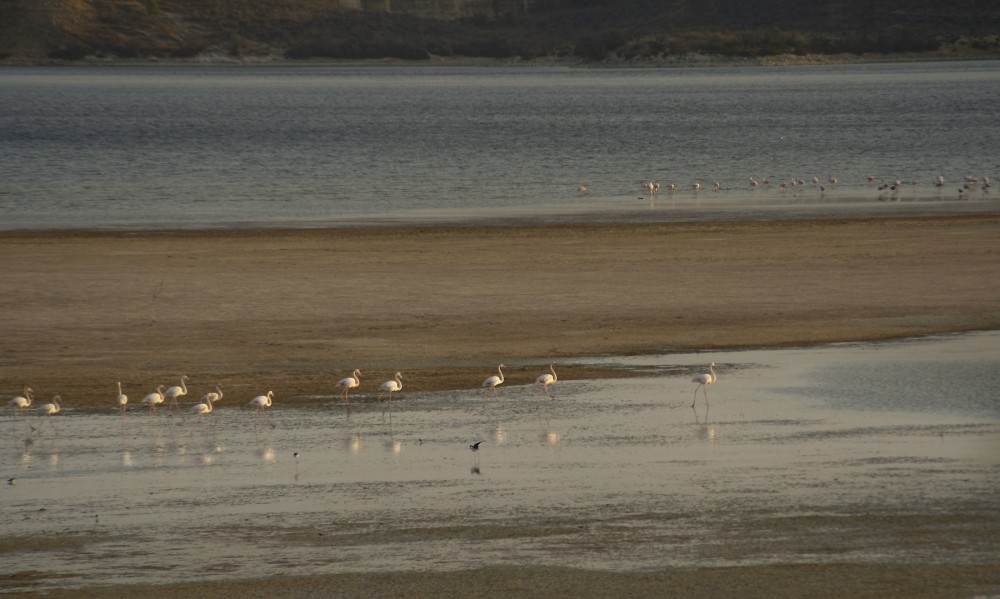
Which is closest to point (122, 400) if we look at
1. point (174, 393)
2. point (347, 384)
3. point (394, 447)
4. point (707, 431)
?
point (174, 393)

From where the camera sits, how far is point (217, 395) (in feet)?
53.6

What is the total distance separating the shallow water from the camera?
11.5m

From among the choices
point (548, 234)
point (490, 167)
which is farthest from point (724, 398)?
point (490, 167)

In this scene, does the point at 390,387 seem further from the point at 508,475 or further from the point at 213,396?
the point at 508,475

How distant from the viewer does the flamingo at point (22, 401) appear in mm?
16078

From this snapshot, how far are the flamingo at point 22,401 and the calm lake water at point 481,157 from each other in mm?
18792

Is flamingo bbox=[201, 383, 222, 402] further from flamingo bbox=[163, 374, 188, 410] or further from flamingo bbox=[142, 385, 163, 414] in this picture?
flamingo bbox=[142, 385, 163, 414]

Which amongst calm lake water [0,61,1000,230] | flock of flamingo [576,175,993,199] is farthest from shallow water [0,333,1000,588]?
flock of flamingo [576,175,993,199]

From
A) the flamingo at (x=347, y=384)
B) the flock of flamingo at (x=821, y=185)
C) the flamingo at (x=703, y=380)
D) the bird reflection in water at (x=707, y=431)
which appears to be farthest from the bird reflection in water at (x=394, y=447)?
the flock of flamingo at (x=821, y=185)

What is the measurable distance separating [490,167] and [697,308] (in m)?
32.3

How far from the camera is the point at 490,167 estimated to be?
54406 millimetres

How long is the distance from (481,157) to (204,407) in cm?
4466

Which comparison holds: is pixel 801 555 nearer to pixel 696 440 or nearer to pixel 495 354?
pixel 696 440

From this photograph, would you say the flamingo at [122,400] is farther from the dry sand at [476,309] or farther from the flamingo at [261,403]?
the flamingo at [261,403]
